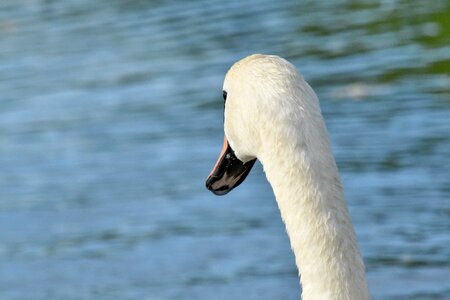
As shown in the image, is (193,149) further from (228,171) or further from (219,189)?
(228,171)

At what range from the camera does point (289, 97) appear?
457cm


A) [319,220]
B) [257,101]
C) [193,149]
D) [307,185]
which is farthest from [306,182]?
[193,149]

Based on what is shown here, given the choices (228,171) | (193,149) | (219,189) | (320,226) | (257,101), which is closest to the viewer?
(320,226)

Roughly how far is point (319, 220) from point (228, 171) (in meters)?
1.36

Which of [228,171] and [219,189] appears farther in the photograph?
[219,189]

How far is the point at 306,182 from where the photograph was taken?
454 centimetres

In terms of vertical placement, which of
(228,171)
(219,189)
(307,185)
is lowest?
(219,189)

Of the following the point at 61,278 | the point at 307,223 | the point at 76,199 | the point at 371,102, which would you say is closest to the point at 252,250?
the point at 61,278

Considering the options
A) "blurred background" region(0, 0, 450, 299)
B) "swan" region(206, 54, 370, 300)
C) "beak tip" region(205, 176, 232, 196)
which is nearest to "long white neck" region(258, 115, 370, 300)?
"swan" region(206, 54, 370, 300)

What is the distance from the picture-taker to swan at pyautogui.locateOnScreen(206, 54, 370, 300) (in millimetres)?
4469

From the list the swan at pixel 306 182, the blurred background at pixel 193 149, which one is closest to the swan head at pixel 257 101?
the swan at pixel 306 182

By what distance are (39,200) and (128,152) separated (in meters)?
0.87

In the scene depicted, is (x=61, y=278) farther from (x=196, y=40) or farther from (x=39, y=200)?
(x=196, y=40)

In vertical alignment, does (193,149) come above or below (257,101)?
below
